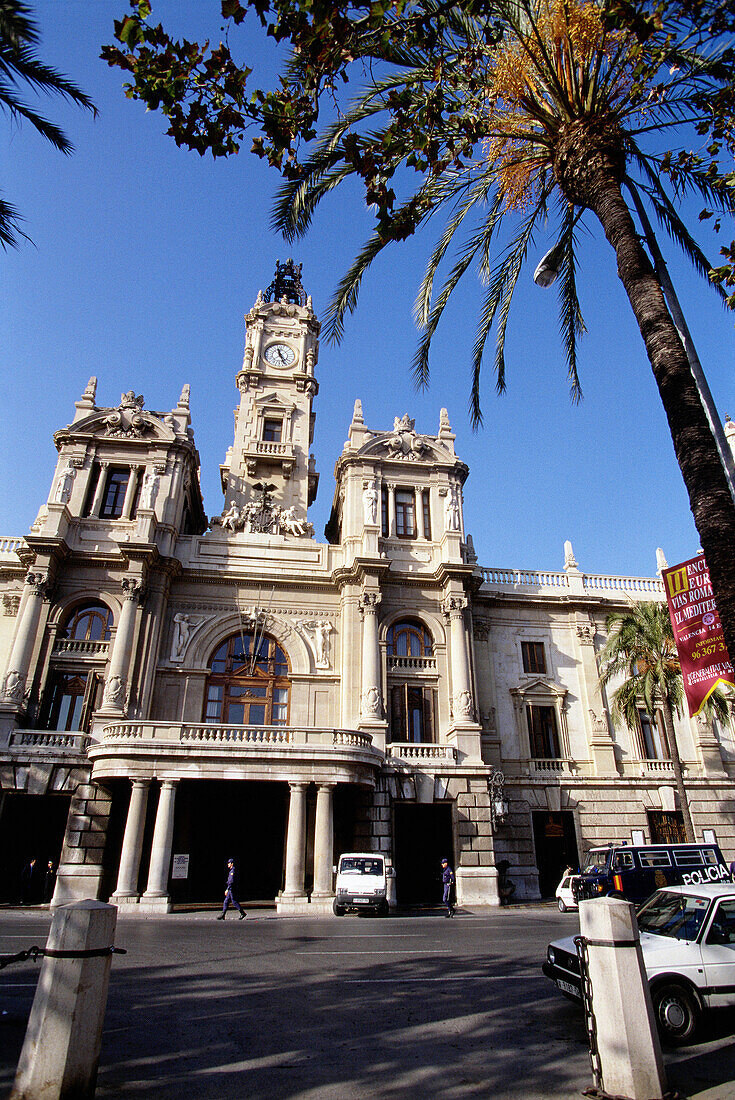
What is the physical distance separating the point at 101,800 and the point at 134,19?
24736 millimetres

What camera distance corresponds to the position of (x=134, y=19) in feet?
21.0

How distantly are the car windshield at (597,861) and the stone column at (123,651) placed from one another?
1777 cm

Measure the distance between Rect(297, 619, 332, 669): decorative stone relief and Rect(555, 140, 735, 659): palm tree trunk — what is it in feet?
75.9

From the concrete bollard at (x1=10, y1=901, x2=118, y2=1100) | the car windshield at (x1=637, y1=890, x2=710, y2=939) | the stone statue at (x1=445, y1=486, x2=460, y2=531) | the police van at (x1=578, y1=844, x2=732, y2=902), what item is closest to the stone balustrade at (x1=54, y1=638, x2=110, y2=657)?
the stone statue at (x1=445, y1=486, x2=460, y2=531)

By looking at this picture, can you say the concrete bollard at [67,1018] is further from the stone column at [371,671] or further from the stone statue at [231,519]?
the stone statue at [231,519]

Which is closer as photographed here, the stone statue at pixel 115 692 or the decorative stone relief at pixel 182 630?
the stone statue at pixel 115 692

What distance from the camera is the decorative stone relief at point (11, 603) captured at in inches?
1169

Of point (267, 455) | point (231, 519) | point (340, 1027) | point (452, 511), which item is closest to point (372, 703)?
point (452, 511)

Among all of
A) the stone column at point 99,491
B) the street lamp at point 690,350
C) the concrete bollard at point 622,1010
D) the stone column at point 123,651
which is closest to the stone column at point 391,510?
the stone column at point 123,651

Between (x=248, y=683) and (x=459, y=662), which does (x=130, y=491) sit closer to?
(x=248, y=683)

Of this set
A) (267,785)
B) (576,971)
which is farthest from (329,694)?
(576,971)

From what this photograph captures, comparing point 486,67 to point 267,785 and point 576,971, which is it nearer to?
A: point 576,971

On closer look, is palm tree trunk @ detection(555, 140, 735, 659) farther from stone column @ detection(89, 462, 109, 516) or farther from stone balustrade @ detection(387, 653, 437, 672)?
stone column @ detection(89, 462, 109, 516)

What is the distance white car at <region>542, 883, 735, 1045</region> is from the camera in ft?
25.1
